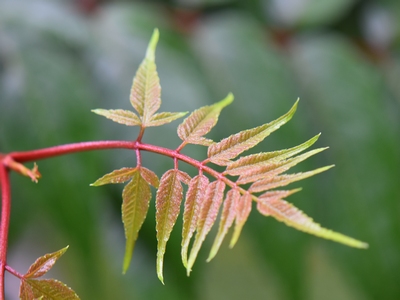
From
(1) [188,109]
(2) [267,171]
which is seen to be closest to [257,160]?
(2) [267,171]

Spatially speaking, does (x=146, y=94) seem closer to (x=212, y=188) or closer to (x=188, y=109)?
(x=212, y=188)

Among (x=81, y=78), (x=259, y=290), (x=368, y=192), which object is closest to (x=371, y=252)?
(x=368, y=192)

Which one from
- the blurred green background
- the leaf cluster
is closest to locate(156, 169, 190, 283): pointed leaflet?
the leaf cluster

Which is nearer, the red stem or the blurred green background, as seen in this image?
the red stem

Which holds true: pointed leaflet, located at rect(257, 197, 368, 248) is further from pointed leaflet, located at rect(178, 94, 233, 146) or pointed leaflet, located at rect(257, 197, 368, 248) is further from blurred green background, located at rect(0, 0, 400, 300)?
blurred green background, located at rect(0, 0, 400, 300)

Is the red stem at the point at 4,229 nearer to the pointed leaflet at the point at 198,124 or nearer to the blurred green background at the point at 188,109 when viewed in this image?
the pointed leaflet at the point at 198,124

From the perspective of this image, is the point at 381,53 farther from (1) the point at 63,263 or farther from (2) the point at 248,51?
(1) the point at 63,263
